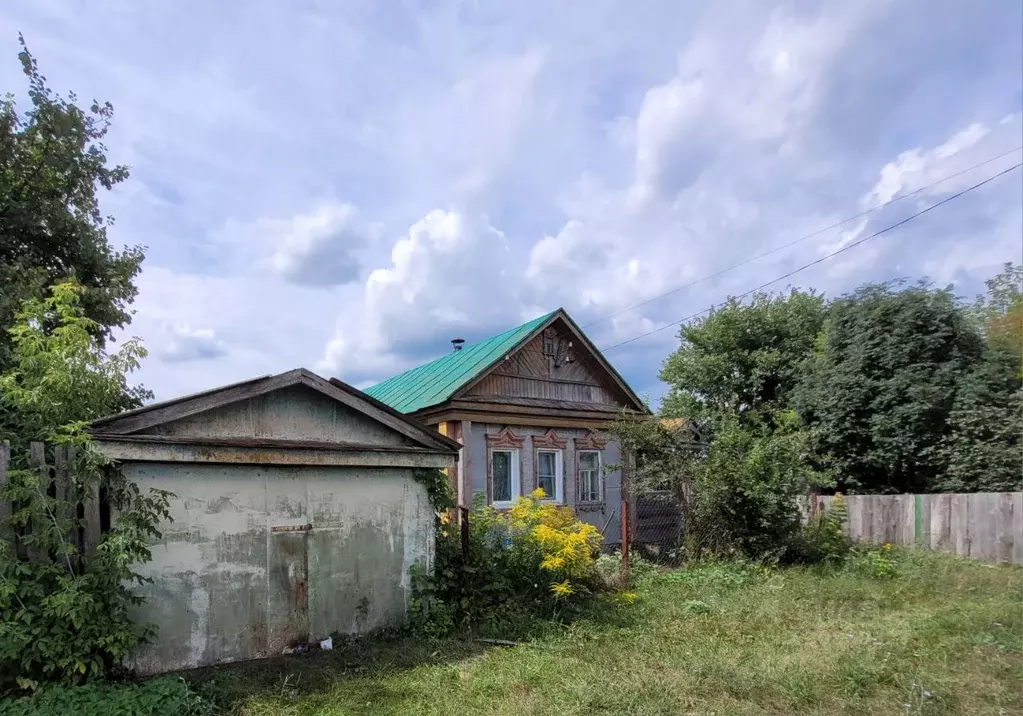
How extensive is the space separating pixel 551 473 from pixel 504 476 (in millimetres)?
1285

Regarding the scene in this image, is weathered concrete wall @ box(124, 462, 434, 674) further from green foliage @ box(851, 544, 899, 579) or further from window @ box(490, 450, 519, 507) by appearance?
green foliage @ box(851, 544, 899, 579)

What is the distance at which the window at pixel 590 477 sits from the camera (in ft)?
50.6

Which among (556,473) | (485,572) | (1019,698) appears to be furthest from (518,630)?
(556,473)

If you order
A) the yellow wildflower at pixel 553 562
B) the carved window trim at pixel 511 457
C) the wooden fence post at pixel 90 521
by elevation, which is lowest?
the yellow wildflower at pixel 553 562

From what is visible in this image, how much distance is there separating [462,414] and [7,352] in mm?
7782

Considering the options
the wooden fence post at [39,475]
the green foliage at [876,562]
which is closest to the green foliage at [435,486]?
the wooden fence post at [39,475]

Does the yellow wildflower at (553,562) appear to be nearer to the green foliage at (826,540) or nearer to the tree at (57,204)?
the green foliage at (826,540)

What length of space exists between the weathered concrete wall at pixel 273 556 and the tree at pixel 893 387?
12.8 metres

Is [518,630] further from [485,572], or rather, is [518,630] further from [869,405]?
[869,405]

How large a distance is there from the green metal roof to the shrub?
14.4ft

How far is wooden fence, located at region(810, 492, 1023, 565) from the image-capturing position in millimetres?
11594

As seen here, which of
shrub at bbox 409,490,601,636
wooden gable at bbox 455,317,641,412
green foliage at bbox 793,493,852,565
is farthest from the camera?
wooden gable at bbox 455,317,641,412

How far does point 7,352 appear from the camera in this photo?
9742 mm

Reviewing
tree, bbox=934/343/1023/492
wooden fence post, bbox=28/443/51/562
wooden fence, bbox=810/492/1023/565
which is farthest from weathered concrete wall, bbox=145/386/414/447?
tree, bbox=934/343/1023/492
